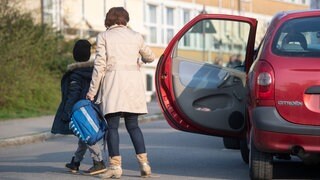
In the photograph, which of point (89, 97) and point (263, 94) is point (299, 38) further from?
point (89, 97)

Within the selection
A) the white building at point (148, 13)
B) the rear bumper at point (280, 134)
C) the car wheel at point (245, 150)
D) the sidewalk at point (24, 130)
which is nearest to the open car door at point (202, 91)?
the car wheel at point (245, 150)

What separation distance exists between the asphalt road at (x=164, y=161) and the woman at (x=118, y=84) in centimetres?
43

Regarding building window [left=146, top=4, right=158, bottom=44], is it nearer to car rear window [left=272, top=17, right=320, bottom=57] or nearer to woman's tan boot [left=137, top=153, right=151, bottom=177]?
woman's tan boot [left=137, top=153, right=151, bottom=177]

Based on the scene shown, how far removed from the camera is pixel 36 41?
23.2 m

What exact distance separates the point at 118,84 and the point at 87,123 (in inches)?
26.1

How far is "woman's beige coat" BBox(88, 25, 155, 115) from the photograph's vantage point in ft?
28.9

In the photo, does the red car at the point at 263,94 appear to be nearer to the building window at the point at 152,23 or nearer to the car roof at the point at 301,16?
the car roof at the point at 301,16

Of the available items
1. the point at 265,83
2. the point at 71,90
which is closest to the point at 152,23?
the point at 71,90

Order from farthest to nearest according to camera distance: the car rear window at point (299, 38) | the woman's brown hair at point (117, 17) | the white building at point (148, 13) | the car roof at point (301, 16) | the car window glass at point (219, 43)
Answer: the car window glass at point (219, 43) < the white building at point (148, 13) < the woman's brown hair at point (117, 17) < the car roof at point (301, 16) < the car rear window at point (299, 38)

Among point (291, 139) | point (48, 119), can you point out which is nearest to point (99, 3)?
point (48, 119)

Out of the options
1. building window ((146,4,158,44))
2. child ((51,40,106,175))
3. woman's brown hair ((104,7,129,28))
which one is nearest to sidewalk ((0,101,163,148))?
child ((51,40,106,175))

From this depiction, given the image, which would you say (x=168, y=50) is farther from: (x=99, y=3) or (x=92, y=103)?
(x=99, y=3)

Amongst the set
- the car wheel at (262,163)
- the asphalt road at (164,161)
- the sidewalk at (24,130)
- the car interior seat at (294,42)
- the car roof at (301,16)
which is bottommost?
the sidewalk at (24,130)

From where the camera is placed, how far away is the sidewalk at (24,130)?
1467 centimetres
